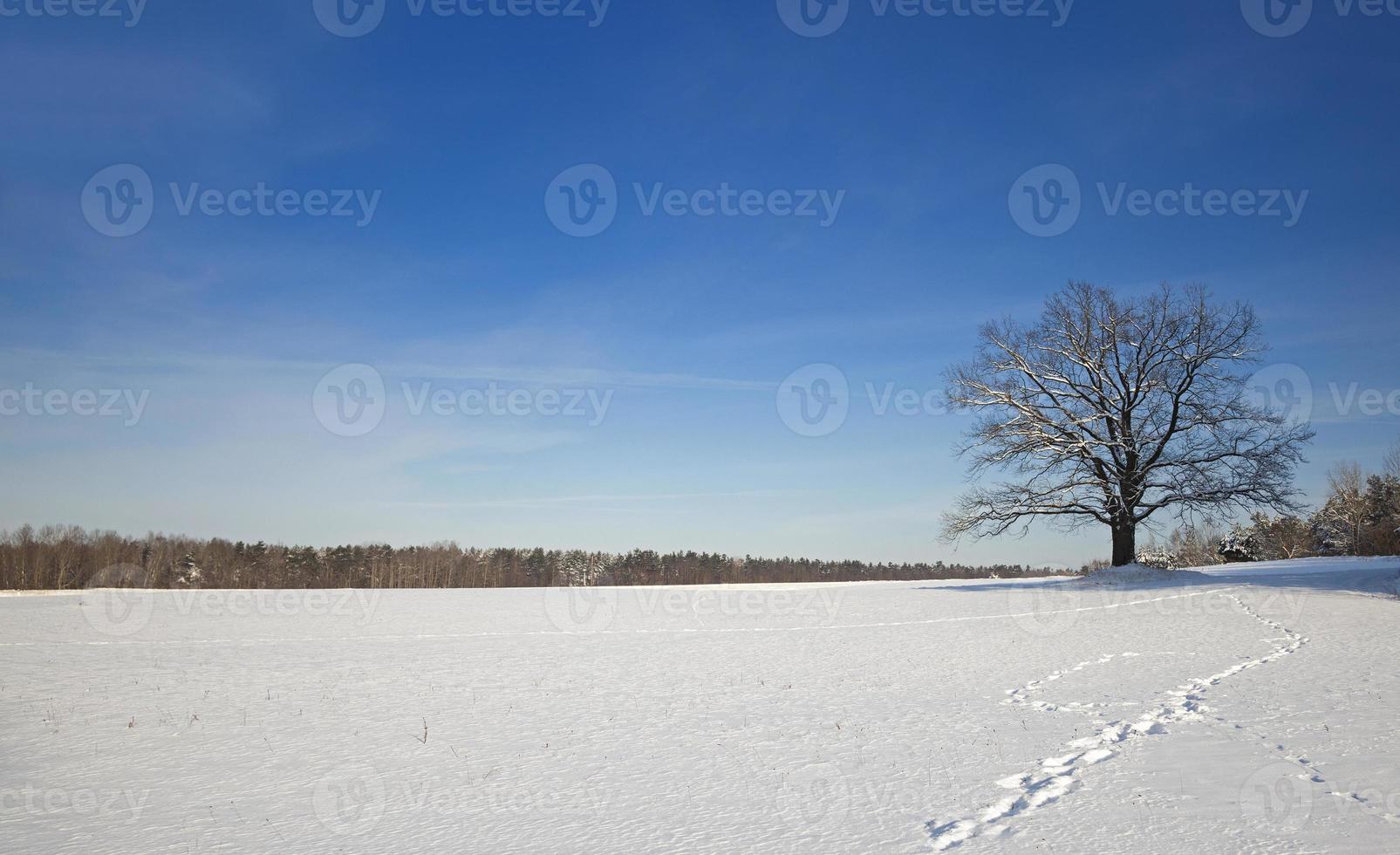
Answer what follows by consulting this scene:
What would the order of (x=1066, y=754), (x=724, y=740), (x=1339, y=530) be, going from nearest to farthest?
(x=1066, y=754) → (x=724, y=740) → (x=1339, y=530)

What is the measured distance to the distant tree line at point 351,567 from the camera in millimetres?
78000

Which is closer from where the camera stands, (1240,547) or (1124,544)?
(1124,544)

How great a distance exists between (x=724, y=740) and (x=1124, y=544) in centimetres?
2500

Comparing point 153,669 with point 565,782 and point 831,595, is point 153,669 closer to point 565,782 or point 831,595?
point 565,782

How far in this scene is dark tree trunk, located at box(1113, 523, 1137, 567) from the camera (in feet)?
93.4

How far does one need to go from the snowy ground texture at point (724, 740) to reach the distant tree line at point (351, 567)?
166 feet

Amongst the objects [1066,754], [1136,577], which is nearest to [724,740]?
[1066,754]

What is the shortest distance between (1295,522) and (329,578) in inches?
4075

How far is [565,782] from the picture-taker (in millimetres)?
7371

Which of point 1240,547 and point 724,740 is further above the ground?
point 1240,547

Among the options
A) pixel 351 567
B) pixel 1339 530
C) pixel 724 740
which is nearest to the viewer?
pixel 724 740

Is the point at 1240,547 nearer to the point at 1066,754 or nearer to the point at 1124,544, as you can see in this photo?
the point at 1124,544

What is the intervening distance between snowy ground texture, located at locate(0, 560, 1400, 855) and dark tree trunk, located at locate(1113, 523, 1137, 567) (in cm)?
878

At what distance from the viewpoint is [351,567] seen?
102m
